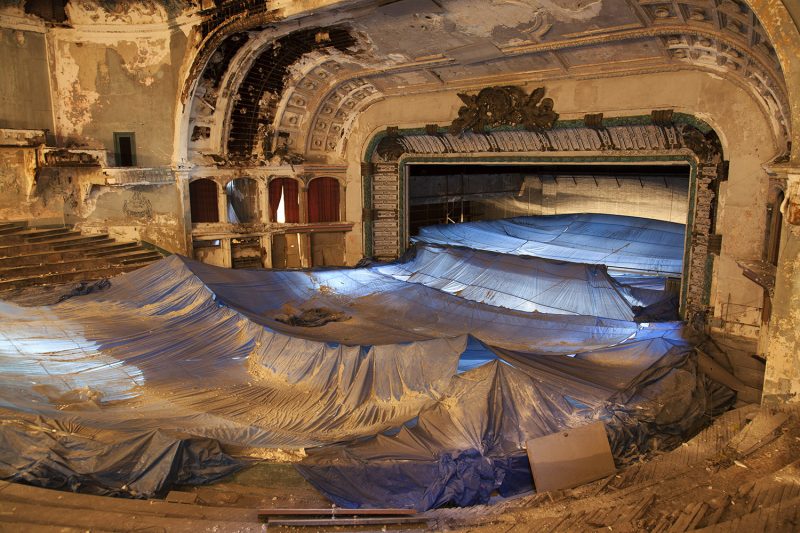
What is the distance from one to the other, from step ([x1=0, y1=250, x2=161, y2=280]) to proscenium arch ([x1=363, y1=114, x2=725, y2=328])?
17.9 ft

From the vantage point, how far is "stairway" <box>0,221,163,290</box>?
10.6m

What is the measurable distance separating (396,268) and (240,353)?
537 cm

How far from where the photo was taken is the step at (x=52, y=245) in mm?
10820

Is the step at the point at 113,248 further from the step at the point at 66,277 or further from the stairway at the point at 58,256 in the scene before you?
the step at the point at 66,277

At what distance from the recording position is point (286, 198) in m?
14.0

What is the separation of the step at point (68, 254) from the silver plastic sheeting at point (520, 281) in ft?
17.6

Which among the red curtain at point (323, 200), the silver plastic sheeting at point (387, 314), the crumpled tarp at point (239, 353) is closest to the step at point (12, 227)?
the crumpled tarp at point (239, 353)

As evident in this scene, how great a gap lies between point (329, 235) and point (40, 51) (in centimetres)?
700

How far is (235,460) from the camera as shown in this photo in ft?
17.2

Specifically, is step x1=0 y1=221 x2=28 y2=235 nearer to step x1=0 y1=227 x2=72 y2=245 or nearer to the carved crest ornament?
step x1=0 y1=227 x2=72 y2=245

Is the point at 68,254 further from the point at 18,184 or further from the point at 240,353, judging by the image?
the point at 240,353

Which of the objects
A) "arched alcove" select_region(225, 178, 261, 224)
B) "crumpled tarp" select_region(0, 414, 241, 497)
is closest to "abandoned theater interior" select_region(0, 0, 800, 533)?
"crumpled tarp" select_region(0, 414, 241, 497)

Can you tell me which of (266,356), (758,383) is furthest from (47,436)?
(758,383)

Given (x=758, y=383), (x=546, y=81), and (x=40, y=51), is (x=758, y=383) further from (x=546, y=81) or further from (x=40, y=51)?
(x=40, y=51)
